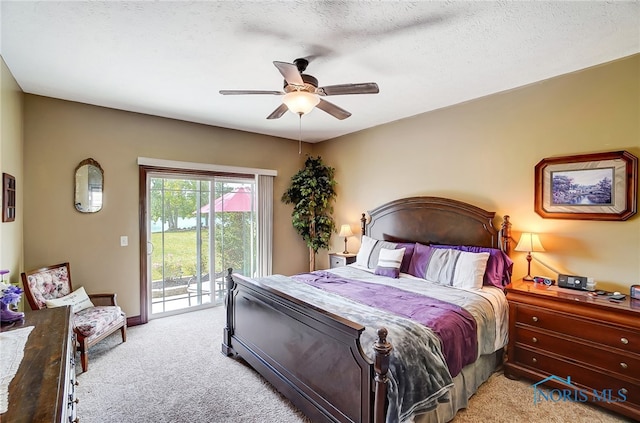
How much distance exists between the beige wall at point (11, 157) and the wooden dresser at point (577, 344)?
4.38m

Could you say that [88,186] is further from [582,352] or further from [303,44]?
[582,352]

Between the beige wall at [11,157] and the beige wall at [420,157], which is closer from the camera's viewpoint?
the beige wall at [11,157]

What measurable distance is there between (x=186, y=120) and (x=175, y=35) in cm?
229

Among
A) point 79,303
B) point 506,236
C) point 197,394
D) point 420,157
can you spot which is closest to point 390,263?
point 506,236

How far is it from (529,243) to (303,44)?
2.68 m

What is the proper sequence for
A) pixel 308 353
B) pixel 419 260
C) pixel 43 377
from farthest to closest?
pixel 419 260
pixel 308 353
pixel 43 377

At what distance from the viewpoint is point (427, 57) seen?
253cm

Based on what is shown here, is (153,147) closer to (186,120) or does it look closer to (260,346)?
(186,120)

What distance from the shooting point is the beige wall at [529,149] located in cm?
258

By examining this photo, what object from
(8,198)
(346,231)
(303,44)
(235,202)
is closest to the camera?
(303,44)

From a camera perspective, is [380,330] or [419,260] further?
[419,260]

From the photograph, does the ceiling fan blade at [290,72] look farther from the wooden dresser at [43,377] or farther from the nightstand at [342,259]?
the nightstand at [342,259]

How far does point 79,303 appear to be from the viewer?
322 centimetres

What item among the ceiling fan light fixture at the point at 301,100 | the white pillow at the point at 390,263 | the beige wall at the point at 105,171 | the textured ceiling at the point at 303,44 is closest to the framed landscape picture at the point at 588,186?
the textured ceiling at the point at 303,44
